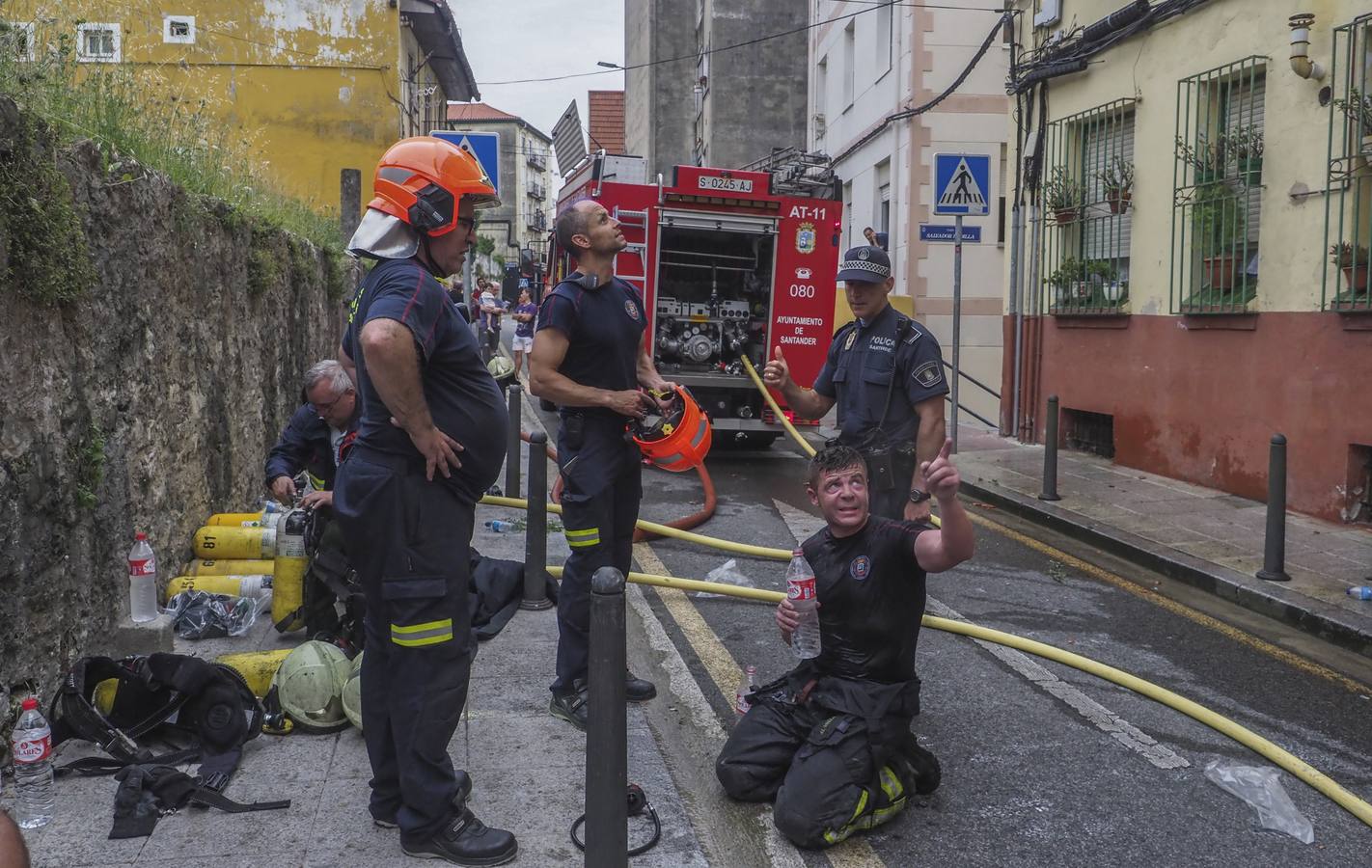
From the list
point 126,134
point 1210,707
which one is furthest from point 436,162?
point 1210,707

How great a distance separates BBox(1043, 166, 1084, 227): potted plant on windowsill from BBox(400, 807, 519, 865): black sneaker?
11348mm

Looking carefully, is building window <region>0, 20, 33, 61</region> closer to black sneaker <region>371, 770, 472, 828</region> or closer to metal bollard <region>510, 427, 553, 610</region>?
metal bollard <region>510, 427, 553, 610</region>

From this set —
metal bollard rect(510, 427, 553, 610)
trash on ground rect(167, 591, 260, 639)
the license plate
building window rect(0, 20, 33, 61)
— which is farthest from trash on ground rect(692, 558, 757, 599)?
the license plate

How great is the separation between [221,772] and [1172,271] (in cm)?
1000

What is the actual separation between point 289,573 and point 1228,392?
27.6ft

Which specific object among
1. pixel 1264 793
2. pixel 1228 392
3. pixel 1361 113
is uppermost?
pixel 1361 113

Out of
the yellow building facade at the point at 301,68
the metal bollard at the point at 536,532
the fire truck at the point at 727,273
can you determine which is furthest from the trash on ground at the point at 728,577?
the yellow building facade at the point at 301,68

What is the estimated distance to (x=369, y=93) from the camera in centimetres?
2289

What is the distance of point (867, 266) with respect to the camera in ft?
16.1

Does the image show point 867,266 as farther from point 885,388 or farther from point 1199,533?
point 1199,533

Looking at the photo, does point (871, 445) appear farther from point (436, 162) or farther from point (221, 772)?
point (221, 772)

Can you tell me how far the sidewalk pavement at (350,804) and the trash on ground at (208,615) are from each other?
1.32m

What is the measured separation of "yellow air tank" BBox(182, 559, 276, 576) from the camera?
20.2 feet

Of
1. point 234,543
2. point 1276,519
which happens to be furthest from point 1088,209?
point 234,543
